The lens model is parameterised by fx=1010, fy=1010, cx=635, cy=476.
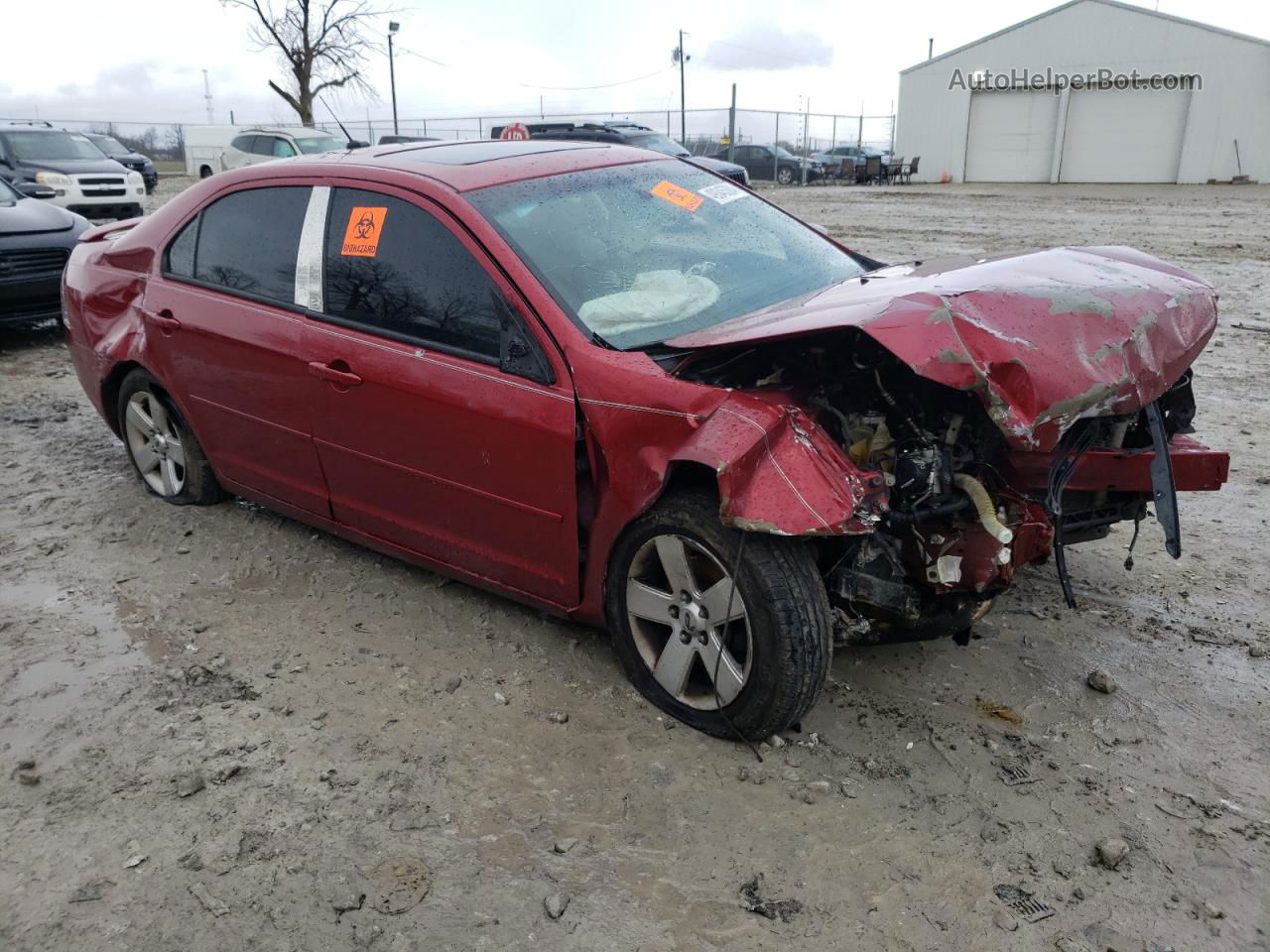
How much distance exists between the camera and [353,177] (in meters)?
3.74

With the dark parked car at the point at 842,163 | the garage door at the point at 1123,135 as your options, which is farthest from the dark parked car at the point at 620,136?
the garage door at the point at 1123,135

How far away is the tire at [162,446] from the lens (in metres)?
4.73

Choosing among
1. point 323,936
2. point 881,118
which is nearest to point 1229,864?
point 323,936

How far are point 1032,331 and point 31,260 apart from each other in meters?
8.29

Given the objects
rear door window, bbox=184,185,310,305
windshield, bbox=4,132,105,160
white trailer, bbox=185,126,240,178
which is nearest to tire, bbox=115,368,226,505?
rear door window, bbox=184,185,310,305

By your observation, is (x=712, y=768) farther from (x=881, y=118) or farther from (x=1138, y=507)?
(x=881, y=118)

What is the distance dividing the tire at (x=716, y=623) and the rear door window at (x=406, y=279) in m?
0.83

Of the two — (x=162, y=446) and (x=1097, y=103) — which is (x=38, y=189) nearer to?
(x=162, y=446)

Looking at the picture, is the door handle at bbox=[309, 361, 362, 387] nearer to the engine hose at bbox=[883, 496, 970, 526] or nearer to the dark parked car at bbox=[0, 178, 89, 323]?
the engine hose at bbox=[883, 496, 970, 526]

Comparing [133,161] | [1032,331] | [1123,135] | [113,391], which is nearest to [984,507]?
[1032,331]

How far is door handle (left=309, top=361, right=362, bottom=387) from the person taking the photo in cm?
359

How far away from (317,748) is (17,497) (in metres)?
3.13

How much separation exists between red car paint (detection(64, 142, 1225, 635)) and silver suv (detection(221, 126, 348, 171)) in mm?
18804

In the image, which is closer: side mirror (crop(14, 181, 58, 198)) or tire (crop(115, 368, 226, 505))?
tire (crop(115, 368, 226, 505))
